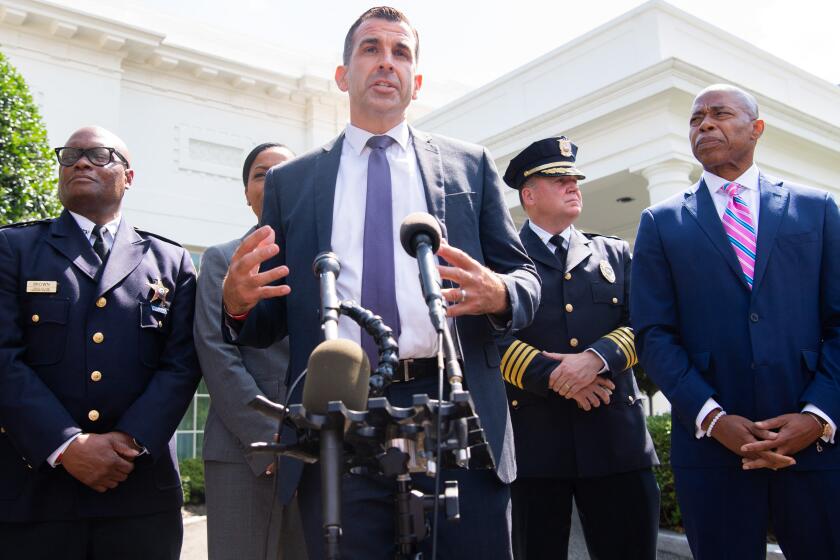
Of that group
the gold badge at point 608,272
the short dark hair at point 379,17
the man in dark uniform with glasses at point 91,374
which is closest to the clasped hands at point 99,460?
the man in dark uniform with glasses at point 91,374

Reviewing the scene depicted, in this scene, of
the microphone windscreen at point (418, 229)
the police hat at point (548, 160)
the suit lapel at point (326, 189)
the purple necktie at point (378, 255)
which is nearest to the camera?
the microphone windscreen at point (418, 229)

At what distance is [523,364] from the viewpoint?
12.3ft

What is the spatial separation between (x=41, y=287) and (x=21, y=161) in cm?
342

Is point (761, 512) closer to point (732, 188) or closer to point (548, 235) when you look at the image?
point (732, 188)

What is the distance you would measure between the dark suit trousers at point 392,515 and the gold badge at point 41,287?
1570 millimetres

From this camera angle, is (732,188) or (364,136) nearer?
(364,136)

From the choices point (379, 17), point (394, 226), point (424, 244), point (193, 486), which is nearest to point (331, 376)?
point (424, 244)

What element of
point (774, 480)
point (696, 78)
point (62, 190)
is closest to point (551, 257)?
point (774, 480)

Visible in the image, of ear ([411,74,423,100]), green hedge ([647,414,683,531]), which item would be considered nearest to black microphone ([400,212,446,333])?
ear ([411,74,423,100])

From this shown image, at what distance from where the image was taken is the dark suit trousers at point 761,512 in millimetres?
2711

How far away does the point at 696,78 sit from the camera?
1138 cm

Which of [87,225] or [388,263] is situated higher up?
[87,225]

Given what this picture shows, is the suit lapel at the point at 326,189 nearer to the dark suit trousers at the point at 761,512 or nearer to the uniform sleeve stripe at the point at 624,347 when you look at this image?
the dark suit trousers at the point at 761,512

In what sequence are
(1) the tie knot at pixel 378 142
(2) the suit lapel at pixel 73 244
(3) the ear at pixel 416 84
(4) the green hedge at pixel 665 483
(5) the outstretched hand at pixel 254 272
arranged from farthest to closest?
(4) the green hedge at pixel 665 483 → (2) the suit lapel at pixel 73 244 → (3) the ear at pixel 416 84 → (1) the tie knot at pixel 378 142 → (5) the outstretched hand at pixel 254 272
